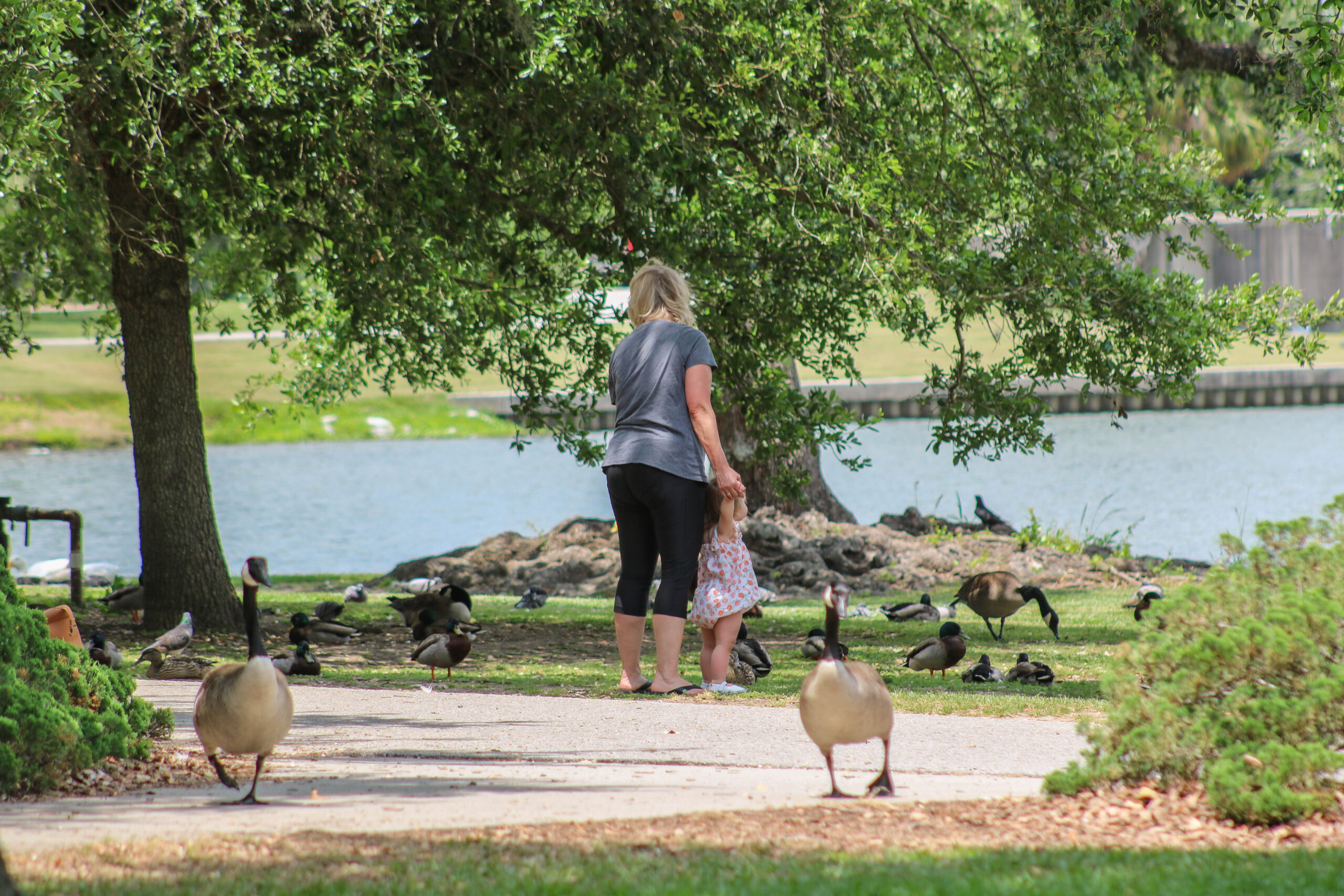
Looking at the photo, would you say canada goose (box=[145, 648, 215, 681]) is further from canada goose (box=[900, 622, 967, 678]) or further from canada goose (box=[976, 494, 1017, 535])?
canada goose (box=[976, 494, 1017, 535])

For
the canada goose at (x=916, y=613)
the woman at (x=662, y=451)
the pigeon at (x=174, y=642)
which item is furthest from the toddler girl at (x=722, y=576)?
the canada goose at (x=916, y=613)

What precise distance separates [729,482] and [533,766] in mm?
1912

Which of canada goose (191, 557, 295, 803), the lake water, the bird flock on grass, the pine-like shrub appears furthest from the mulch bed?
the lake water

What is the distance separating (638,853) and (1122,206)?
858 centimetres

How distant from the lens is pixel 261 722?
4.60 metres

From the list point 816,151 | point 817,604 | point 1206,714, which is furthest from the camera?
point 817,604

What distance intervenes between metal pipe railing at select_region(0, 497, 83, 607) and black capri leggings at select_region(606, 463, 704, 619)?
7.03 metres

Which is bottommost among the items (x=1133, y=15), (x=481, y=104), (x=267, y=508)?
(x=267, y=508)

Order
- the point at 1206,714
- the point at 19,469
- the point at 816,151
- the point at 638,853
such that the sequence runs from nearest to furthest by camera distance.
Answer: the point at 638,853 < the point at 1206,714 < the point at 816,151 < the point at 19,469

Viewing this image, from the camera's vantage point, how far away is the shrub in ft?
13.8

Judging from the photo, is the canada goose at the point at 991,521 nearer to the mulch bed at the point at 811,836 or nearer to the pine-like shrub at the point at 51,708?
the mulch bed at the point at 811,836

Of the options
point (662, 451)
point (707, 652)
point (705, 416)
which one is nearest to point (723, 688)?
point (707, 652)

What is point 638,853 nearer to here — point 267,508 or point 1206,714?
point 1206,714

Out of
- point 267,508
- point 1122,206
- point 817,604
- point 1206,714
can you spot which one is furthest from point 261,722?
point 267,508
